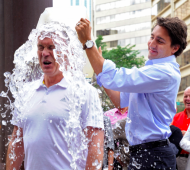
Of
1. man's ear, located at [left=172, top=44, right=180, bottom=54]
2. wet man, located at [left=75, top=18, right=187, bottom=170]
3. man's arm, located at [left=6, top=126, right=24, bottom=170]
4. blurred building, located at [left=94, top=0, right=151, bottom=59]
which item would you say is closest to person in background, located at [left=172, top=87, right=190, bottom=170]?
wet man, located at [left=75, top=18, right=187, bottom=170]

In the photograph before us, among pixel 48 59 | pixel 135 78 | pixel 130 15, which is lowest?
pixel 135 78

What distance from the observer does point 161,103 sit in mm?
2312

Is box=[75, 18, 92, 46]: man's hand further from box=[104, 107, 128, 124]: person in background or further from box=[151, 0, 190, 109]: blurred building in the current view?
box=[151, 0, 190, 109]: blurred building

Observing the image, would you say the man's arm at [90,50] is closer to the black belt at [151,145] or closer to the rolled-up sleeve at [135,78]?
the rolled-up sleeve at [135,78]

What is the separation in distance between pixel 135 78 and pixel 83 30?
1.66 feet

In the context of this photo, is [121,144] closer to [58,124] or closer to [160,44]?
[160,44]

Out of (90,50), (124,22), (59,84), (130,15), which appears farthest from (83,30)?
(130,15)

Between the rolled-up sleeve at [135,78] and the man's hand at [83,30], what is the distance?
0.72 ft

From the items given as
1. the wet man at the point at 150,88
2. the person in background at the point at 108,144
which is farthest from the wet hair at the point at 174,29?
the person in background at the point at 108,144

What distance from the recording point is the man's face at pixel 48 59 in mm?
2207

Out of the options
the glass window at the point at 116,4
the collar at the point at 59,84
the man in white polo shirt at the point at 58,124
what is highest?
the glass window at the point at 116,4

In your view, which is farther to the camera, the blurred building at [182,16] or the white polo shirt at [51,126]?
the blurred building at [182,16]

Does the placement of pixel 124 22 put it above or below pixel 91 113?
above

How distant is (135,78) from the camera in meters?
2.21
